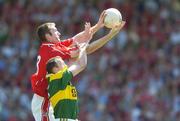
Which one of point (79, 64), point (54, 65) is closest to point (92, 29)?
point (79, 64)

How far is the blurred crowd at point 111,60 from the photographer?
853 inches

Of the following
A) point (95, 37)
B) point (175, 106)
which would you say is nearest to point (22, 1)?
point (95, 37)

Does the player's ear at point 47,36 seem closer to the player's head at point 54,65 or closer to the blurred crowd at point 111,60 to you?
the player's head at point 54,65

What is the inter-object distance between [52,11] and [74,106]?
12053 mm

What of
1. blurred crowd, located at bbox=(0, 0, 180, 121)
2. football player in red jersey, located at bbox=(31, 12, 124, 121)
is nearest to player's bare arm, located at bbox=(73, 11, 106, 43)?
football player in red jersey, located at bbox=(31, 12, 124, 121)

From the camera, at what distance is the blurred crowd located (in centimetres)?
2167

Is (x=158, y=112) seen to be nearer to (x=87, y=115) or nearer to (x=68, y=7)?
(x=87, y=115)

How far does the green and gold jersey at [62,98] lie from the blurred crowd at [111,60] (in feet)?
28.7

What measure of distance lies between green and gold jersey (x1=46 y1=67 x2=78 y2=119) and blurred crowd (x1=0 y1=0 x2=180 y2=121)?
874 centimetres

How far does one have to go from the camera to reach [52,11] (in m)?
24.4

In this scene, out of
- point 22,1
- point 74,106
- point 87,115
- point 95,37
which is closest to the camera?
point 74,106

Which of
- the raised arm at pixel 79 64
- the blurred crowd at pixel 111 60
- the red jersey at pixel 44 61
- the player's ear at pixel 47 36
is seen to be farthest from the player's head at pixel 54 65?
the blurred crowd at pixel 111 60

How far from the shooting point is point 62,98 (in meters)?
12.5

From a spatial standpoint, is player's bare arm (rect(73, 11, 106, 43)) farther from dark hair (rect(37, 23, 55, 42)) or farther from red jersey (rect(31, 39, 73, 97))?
dark hair (rect(37, 23, 55, 42))
